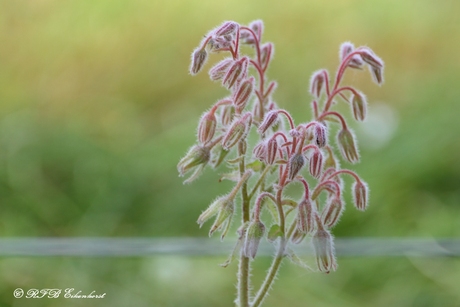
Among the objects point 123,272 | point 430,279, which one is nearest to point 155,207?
point 123,272

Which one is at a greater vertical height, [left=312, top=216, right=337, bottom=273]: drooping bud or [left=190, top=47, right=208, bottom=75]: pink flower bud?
[left=190, top=47, right=208, bottom=75]: pink flower bud

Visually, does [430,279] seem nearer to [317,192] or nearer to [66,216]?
[317,192]

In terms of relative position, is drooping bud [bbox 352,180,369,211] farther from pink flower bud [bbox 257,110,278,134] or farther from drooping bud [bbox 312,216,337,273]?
pink flower bud [bbox 257,110,278,134]
